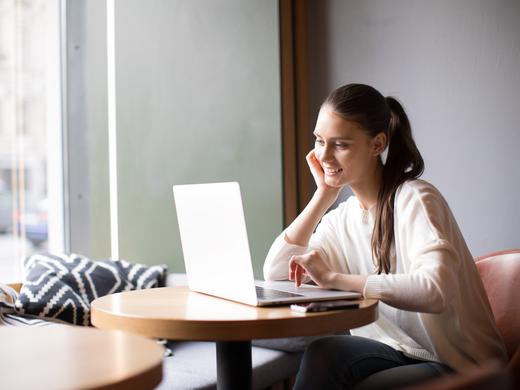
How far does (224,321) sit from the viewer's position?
1.35 m

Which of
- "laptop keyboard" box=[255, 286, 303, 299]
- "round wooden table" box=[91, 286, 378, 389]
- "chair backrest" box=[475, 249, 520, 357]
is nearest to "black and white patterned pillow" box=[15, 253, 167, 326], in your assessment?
"round wooden table" box=[91, 286, 378, 389]

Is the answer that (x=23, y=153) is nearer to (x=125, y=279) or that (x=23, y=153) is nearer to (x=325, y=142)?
(x=125, y=279)

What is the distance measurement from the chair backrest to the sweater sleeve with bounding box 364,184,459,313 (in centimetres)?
37

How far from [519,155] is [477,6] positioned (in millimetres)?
595

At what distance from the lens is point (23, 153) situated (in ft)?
10.2

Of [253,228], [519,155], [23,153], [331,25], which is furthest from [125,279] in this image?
[519,155]

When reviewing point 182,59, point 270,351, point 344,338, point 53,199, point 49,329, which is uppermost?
point 182,59

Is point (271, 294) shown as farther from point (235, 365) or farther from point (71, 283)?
point (71, 283)

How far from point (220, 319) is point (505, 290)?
38.9 inches

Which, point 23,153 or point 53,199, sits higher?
point 23,153

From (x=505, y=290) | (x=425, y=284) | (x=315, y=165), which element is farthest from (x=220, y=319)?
(x=505, y=290)

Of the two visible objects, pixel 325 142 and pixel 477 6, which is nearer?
pixel 325 142

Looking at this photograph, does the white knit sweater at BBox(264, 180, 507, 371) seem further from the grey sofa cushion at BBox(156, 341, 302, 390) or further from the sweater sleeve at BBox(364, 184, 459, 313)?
the grey sofa cushion at BBox(156, 341, 302, 390)

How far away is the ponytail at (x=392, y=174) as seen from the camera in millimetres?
1818
